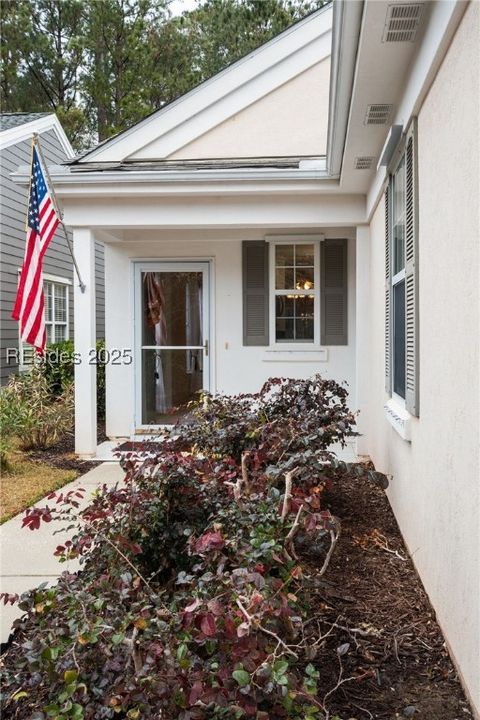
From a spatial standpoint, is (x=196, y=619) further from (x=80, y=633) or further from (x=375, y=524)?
(x=375, y=524)

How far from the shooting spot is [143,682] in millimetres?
1663

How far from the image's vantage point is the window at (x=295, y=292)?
26.0 ft

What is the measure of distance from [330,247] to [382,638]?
5.72 m

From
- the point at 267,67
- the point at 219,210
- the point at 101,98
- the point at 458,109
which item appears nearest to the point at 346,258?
the point at 219,210

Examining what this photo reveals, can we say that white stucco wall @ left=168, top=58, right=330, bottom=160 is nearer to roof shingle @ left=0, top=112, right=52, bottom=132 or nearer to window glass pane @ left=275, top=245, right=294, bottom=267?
window glass pane @ left=275, top=245, right=294, bottom=267

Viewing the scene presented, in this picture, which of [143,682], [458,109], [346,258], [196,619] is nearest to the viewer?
[143,682]

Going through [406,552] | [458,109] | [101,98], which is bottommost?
[406,552]

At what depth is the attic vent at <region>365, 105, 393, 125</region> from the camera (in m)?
4.27

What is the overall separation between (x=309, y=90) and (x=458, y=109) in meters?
5.96

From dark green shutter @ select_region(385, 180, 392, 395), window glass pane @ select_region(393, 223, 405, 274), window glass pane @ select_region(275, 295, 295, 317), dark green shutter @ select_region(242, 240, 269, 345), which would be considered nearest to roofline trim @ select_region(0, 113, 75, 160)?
dark green shutter @ select_region(242, 240, 269, 345)

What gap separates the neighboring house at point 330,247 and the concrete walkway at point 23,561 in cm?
216

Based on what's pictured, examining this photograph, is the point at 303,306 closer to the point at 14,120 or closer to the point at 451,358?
the point at 451,358

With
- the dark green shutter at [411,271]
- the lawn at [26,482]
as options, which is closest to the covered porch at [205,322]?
the lawn at [26,482]

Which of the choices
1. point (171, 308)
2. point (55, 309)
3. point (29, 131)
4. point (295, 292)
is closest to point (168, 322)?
point (171, 308)
